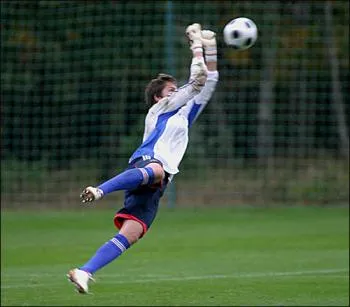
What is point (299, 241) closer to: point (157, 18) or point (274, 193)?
point (274, 193)

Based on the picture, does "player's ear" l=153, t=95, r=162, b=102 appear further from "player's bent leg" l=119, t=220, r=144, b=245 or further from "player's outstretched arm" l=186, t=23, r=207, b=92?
"player's bent leg" l=119, t=220, r=144, b=245

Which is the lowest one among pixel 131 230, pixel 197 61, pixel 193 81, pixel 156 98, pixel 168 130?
pixel 131 230

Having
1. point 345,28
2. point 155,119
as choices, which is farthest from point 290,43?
point 155,119

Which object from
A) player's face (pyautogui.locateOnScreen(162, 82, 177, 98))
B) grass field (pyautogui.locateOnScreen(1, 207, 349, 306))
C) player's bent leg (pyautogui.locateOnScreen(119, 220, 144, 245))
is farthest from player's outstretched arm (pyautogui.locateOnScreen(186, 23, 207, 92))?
grass field (pyautogui.locateOnScreen(1, 207, 349, 306))

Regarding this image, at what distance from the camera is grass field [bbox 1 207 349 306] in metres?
11.3

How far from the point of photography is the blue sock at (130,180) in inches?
348

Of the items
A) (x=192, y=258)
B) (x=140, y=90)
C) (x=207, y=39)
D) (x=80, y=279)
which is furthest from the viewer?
(x=140, y=90)

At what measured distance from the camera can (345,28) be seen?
18828 millimetres

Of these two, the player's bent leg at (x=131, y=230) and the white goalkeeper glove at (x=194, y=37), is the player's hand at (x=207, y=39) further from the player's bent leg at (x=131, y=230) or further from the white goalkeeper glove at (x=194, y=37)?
the player's bent leg at (x=131, y=230)

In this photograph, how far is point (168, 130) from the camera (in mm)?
9633

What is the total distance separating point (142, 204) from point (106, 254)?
63 cm

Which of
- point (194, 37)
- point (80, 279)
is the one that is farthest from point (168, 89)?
point (80, 279)

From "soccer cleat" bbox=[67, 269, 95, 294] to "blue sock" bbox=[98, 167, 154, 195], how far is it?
67 cm

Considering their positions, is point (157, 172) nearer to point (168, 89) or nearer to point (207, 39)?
point (168, 89)
